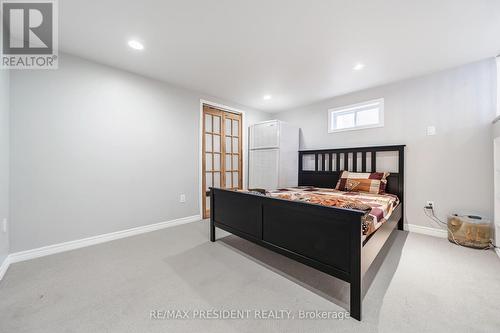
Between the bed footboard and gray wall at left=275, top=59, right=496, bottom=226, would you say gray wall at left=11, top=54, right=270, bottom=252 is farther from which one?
gray wall at left=275, top=59, right=496, bottom=226

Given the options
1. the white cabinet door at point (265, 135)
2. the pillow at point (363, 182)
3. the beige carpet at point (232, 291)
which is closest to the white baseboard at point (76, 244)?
the beige carpet at point (232, 291)

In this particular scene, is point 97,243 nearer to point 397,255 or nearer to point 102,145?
point 102,145

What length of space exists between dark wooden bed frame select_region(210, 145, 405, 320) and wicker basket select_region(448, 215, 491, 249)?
1.92ft

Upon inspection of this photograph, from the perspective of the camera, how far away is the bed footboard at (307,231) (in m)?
1.35

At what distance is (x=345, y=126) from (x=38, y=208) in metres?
4.72

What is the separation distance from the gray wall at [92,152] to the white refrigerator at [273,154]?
153 centimetres

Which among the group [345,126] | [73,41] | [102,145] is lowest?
[102,145]

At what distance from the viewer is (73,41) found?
2137 mm

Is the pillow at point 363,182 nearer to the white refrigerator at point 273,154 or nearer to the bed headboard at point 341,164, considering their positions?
the bed headboard at point 341,164

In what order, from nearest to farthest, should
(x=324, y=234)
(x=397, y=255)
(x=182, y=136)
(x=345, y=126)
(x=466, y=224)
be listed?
(x=324, y=234)
(x=397, y=255)
(x=466, y=224)
(x=182, y=136)
(x=345, y=126)

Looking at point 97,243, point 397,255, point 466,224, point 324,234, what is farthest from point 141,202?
point 466,224

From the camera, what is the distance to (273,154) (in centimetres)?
401

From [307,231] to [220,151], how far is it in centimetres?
282

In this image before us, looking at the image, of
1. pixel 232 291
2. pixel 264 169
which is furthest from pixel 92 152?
pixel 264 169
